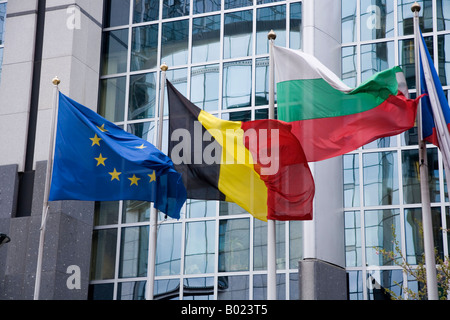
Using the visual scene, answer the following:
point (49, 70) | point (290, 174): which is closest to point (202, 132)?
point (290, 174)

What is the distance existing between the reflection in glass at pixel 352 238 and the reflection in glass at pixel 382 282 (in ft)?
1.78

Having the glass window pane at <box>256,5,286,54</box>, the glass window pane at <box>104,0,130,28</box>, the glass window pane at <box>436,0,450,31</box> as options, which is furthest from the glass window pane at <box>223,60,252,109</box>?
the glass window pane at <box>436,0,450,31</box>

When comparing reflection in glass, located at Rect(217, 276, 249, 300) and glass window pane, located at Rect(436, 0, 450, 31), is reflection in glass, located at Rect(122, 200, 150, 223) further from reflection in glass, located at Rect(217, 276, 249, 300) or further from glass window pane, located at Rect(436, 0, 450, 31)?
glass window pane, located at Rect(436, 0, 450, 31)

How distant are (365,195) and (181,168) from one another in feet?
24.5

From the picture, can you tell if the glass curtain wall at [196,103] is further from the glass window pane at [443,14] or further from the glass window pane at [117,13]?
the glass window pane at [443,14]

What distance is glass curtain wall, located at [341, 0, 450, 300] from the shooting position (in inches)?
821

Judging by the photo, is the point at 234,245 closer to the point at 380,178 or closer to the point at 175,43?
the point at 380,178

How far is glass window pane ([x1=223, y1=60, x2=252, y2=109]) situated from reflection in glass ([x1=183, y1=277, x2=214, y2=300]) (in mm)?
4993

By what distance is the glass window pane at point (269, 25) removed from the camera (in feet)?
76.2

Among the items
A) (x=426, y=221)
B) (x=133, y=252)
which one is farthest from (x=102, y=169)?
(x=133, y=252)

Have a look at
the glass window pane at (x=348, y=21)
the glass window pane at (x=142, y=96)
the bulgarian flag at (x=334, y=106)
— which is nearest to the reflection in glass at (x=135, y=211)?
the glass window pane at (x=142, y=96)

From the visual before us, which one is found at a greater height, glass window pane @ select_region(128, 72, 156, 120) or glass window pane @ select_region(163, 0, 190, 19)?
glass window pane @ select_region(163, 0, 190, 19)
